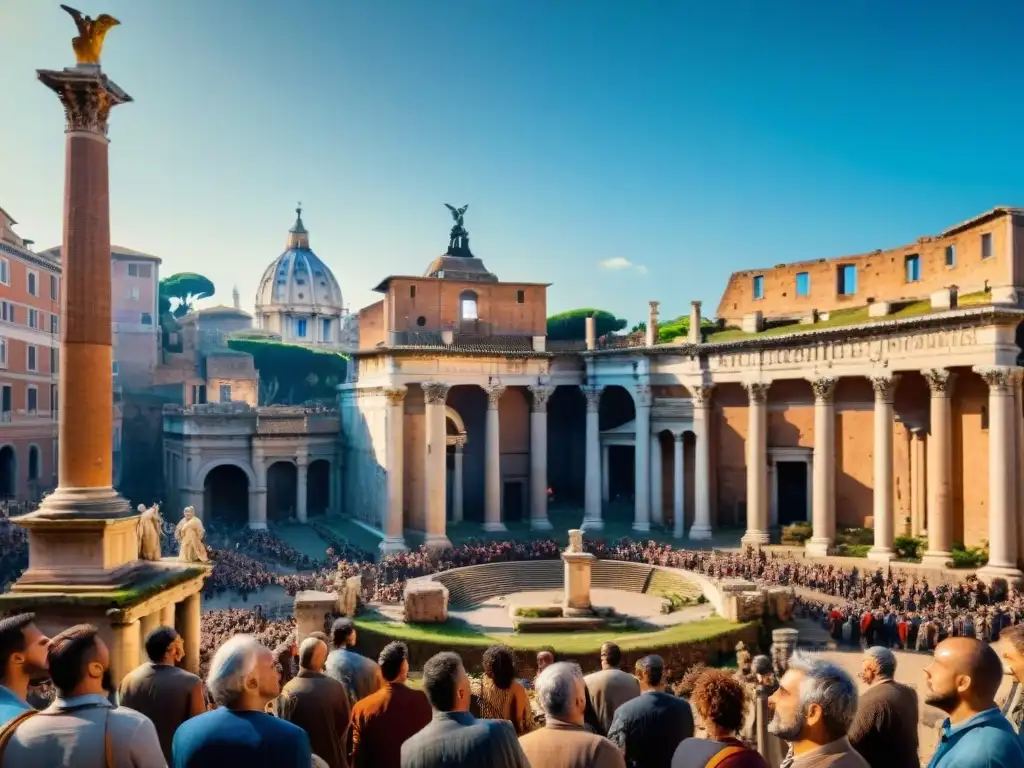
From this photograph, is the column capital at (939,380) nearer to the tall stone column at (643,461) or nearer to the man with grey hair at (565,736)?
the tall stone column at (643,461)

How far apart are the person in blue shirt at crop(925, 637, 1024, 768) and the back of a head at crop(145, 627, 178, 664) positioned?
510 cm

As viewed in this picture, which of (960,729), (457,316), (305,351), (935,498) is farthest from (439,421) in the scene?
(305,351)

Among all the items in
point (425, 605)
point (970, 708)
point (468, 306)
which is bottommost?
point (425, 605)

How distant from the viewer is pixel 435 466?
31797 millimetres

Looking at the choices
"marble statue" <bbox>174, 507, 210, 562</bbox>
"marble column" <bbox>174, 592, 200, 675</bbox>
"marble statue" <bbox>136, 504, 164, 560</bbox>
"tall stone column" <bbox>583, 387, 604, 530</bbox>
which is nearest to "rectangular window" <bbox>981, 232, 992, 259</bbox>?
"tall stone column" <bbox>583, 387, 604, 530</bbox>

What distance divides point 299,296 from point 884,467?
75.3 metres

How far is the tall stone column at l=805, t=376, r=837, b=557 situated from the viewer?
2728cm

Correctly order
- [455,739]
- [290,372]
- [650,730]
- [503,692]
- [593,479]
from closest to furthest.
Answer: [455,739] < [650,730] < [503,692] < [593,479] < [290,372]

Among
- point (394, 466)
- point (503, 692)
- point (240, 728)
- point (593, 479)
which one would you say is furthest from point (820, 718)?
point (593, 479)

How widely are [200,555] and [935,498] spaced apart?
19.8 m

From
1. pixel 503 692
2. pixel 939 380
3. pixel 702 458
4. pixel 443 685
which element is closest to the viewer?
pixel 443 685

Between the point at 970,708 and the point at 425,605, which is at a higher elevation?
the point at 970,708

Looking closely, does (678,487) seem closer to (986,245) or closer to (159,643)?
(986,245)

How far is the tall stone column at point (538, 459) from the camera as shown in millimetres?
34438
